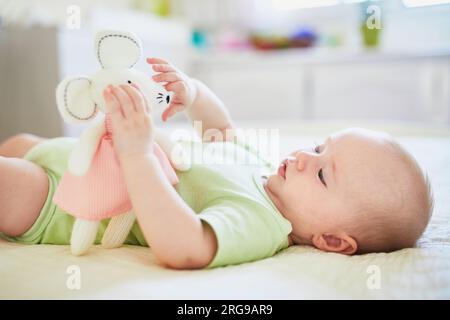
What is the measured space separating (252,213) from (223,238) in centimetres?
10

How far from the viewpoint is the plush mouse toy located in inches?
27.3

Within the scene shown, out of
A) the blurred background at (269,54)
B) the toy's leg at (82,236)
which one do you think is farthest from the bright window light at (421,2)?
the toy's leg at (82,236)

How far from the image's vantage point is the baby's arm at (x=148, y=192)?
0.67 metres

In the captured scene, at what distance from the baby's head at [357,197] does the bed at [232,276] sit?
46 millimetres

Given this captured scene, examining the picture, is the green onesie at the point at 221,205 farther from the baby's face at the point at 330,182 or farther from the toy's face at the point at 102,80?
the toy's face at the point at 102,80

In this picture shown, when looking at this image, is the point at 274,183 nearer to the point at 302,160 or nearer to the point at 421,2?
the point at 302,160

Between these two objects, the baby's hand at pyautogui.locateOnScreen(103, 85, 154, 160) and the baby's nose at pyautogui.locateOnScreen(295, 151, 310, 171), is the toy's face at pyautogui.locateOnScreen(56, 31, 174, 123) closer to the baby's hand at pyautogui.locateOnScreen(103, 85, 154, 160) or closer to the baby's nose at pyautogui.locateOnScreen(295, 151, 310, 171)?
the baby's hand at pyautogui.locateOnScreen(103, 85, 154, 160)

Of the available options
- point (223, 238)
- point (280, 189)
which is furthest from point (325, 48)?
point (223, 238)

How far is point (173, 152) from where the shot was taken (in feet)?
2.78

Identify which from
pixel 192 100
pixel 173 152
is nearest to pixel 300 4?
pixel 192 100

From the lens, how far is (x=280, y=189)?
89cm

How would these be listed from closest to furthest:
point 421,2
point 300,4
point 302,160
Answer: point 302,160 < point 421,2 < point 300,4

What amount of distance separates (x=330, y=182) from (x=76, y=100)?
1.46 feet
